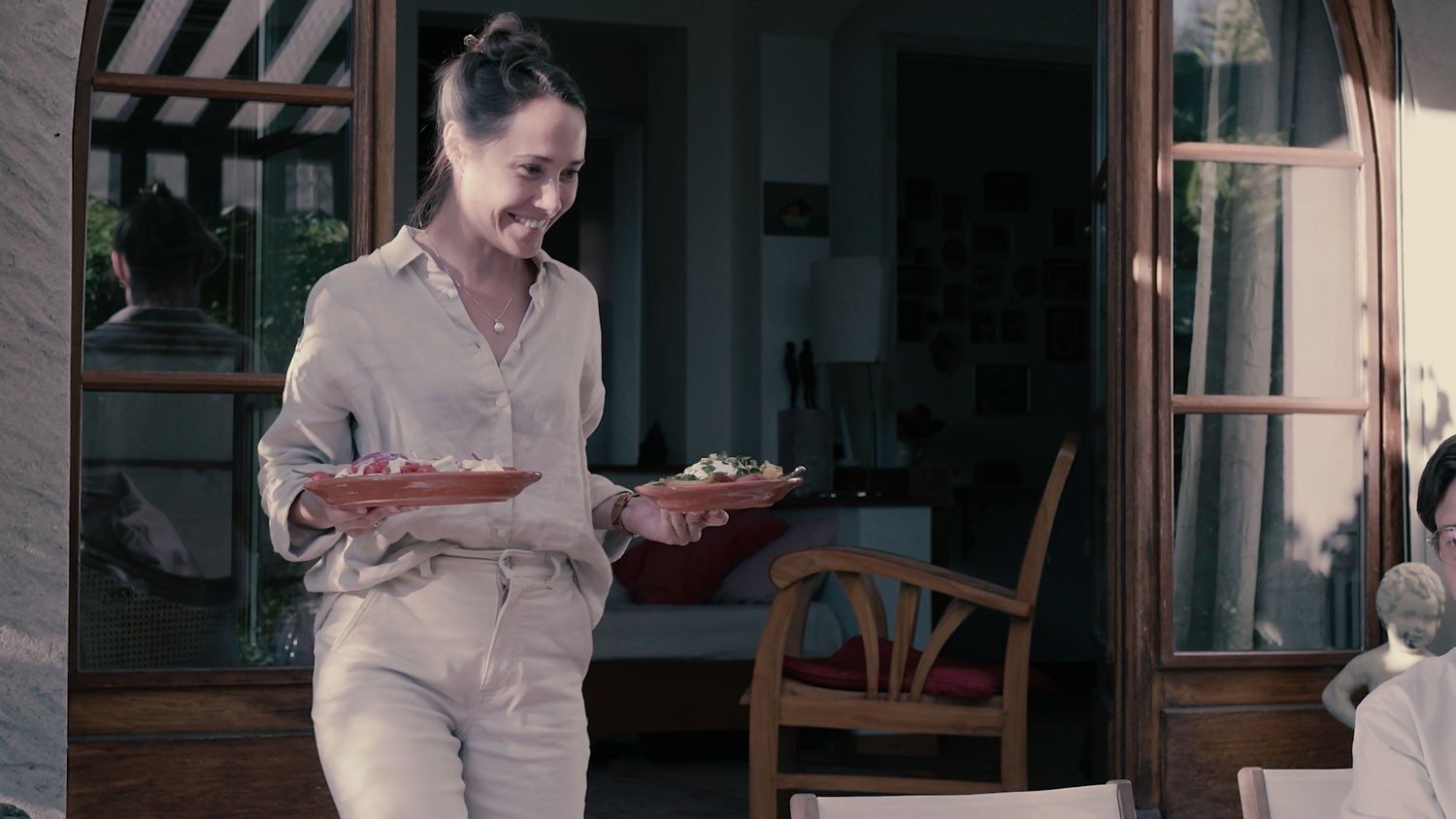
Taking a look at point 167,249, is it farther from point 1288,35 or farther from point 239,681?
point 1288,35

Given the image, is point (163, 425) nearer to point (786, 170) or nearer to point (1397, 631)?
point (1397, 631)

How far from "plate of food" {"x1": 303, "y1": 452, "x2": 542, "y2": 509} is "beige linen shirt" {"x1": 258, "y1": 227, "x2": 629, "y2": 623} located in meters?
0.08

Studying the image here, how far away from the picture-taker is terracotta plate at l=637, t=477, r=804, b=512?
1846 mm

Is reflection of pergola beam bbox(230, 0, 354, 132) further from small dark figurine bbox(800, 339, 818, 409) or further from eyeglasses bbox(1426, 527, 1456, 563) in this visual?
small dark figurine bbox(800, 339, 818, 409)

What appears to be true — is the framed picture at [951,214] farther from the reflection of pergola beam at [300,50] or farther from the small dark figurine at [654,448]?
the reflection of pergola beam at [300,50]

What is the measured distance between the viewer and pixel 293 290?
318 cm

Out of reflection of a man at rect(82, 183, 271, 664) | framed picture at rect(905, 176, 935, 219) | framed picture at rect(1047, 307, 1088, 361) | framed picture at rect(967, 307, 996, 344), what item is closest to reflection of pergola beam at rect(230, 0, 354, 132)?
reflection of a man at rect(82, 183, 271, 664)

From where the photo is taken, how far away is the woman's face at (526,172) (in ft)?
5.71

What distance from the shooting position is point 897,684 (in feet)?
13.1

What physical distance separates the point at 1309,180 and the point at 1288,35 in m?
0.33

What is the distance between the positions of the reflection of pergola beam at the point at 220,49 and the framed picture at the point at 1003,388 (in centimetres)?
494

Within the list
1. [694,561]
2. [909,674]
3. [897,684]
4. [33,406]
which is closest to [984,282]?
[694,561]

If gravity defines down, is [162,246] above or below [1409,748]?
above

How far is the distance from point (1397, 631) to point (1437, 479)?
183 centimetres
